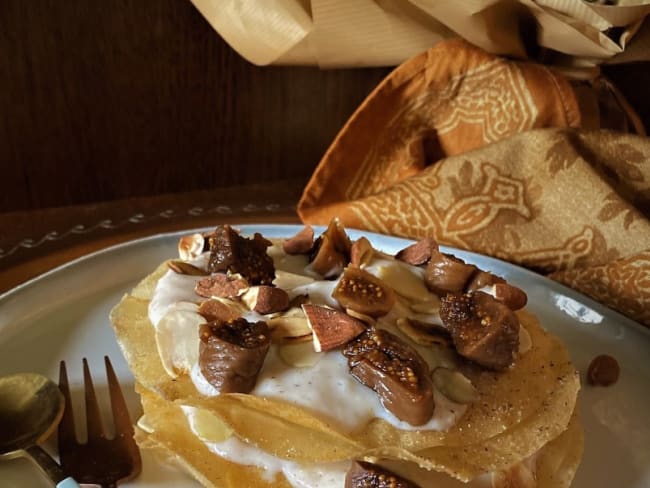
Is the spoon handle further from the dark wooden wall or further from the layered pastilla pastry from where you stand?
the dark wooden wall

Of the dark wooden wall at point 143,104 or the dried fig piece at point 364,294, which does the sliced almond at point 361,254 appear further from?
the dark wooden wall at point 143,104

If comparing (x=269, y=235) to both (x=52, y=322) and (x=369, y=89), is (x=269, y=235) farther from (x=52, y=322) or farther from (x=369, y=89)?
(x=369, y=89)

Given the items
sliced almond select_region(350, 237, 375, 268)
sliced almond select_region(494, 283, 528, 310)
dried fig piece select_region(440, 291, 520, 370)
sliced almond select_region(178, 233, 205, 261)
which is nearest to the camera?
dried fig piece select_region(440, 291, 520, 370)

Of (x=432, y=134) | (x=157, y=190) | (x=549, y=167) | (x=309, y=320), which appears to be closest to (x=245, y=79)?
(x=157, y=190)

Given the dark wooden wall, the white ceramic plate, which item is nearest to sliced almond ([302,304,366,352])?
the white ceramic plate

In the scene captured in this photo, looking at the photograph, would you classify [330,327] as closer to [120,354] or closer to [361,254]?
[361,254]

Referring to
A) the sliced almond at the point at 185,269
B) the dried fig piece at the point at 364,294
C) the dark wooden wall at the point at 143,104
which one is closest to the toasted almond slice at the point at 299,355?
the dried fig piece at the point at 364,294
